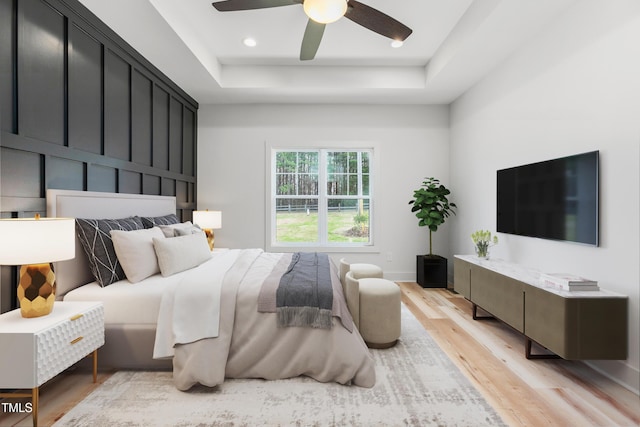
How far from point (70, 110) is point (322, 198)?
3.25 metres

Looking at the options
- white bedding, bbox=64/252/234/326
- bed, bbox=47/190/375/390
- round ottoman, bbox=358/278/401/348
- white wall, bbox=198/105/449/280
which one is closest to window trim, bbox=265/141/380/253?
white wall, bbox=198/105/449/280

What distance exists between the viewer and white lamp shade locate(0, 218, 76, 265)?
1.58 meters

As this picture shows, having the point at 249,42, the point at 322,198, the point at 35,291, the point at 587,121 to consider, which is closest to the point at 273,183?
the point at 322,198

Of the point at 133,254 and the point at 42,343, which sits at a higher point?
the point at 133,254

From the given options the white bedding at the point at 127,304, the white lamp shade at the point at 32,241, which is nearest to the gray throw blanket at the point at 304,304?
the white bedding at the point at 127,304

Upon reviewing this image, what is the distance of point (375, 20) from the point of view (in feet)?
7.56

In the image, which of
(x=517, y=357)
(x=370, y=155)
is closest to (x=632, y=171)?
(x=517, y=357)

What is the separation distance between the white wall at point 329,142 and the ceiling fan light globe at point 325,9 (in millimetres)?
2662

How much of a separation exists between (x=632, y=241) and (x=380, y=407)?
187cm

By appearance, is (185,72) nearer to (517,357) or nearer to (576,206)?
(576,206)

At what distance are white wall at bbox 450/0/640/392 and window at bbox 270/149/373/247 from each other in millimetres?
1893

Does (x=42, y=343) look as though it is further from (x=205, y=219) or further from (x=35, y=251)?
(x=205, y=219)

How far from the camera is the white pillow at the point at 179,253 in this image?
97.3 inches

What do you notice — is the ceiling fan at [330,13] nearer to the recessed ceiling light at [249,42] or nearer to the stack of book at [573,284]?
the recessed ceiling light at [249,42]
